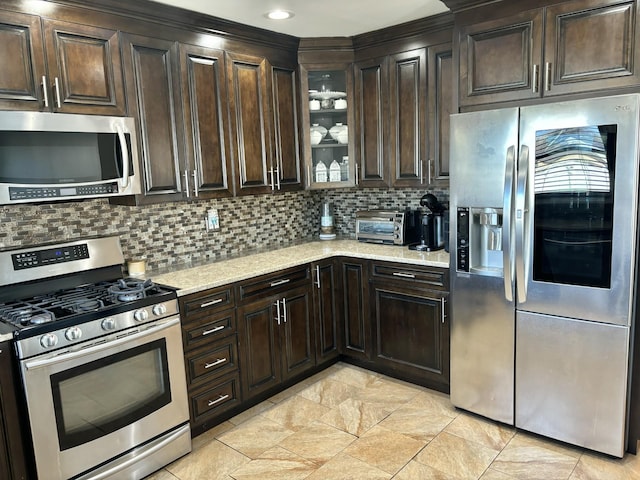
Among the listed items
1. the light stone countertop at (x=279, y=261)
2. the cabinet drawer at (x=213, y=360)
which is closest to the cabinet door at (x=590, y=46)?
the light stone countertop at (x=279, y=261)

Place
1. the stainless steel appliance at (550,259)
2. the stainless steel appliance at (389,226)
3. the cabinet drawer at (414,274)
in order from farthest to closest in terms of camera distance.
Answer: the stainless steel appliance at (389,226) < the cabinet drawer at (414,274) < the stainless steel appliance at (550,259)

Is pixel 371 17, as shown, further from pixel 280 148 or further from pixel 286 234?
pixel 286 234

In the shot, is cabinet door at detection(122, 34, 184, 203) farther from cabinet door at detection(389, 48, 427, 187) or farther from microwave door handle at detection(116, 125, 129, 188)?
cabinet door at detection(389, 48, 427, 187)

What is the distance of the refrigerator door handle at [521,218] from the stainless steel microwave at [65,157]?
202 centimetres

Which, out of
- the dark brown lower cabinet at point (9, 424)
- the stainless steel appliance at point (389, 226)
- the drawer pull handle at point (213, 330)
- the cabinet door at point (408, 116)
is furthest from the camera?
the stainless steel appliance at point (389, 226)

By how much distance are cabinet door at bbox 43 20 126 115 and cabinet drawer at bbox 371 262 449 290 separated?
189 centimetres

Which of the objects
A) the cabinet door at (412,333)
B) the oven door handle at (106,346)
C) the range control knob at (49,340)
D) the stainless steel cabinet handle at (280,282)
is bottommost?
the cabinet door at (412,333)

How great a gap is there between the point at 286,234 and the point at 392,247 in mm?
944

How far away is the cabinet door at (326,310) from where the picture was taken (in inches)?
135

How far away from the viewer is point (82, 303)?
2.28m

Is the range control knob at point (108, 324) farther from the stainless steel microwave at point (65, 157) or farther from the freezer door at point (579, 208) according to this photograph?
the freezer door at point (579, 208)

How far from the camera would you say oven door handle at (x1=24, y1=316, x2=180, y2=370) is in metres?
2.01

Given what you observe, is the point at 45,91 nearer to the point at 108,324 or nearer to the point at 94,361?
the point at 108,324

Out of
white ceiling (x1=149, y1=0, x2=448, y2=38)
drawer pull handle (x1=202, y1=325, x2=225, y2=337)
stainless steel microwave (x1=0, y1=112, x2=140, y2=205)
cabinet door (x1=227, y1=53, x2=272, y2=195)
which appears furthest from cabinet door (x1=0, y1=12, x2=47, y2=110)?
drawer pull handle (x1=202, y1=325, x2=225, y2=337)
